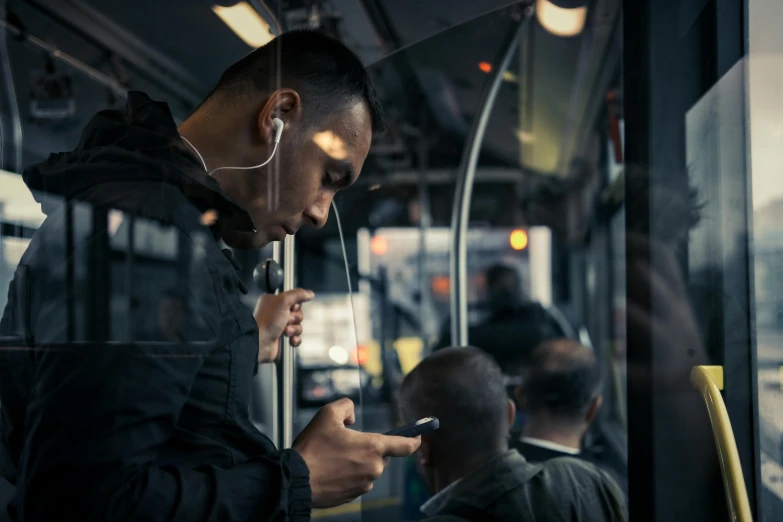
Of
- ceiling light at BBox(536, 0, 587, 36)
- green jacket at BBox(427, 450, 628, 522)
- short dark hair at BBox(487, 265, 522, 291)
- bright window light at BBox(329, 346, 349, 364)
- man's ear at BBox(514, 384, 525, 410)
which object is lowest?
green jacket at BBox(427, 450, 628, 522)

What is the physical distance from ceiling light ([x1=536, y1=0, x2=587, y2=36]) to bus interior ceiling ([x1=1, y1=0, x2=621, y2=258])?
60mm

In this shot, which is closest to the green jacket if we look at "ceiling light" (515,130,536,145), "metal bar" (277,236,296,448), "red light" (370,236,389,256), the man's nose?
"metal bar" (277,236,296,448)

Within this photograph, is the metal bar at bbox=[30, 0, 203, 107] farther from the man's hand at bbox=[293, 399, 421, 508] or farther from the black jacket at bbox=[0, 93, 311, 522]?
the man's hand at bbox=[293, 399, 421, 508]

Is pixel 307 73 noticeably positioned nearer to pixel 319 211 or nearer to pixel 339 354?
pixel 319 211

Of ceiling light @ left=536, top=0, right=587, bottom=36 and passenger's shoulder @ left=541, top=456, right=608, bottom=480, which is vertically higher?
ceiling light @ left=536, top=0, right=587, bottom=36

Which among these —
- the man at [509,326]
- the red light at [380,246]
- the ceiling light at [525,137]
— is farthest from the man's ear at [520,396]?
the ceiling light at [525,137]

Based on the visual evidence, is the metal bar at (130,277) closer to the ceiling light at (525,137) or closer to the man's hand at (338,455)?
the man's hand at (338,455)

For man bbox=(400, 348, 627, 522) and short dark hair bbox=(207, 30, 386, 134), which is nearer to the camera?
short dark hair bbox=(207, 30, 386, 134)

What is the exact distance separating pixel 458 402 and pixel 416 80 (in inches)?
94.4

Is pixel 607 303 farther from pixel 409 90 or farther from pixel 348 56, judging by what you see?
pixel 348 56

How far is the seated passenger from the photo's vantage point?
254cm

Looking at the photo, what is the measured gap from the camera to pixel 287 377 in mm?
1656

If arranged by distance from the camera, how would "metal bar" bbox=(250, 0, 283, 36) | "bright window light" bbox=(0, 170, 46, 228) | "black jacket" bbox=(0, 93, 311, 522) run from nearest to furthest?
"black jacket" bbox=(0, 93, 311, 522) < "bright window light" bbox=(0, 170, 46, 228) < "metal bar" bbox=(250, 0, 283, 36)

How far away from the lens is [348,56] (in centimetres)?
140
